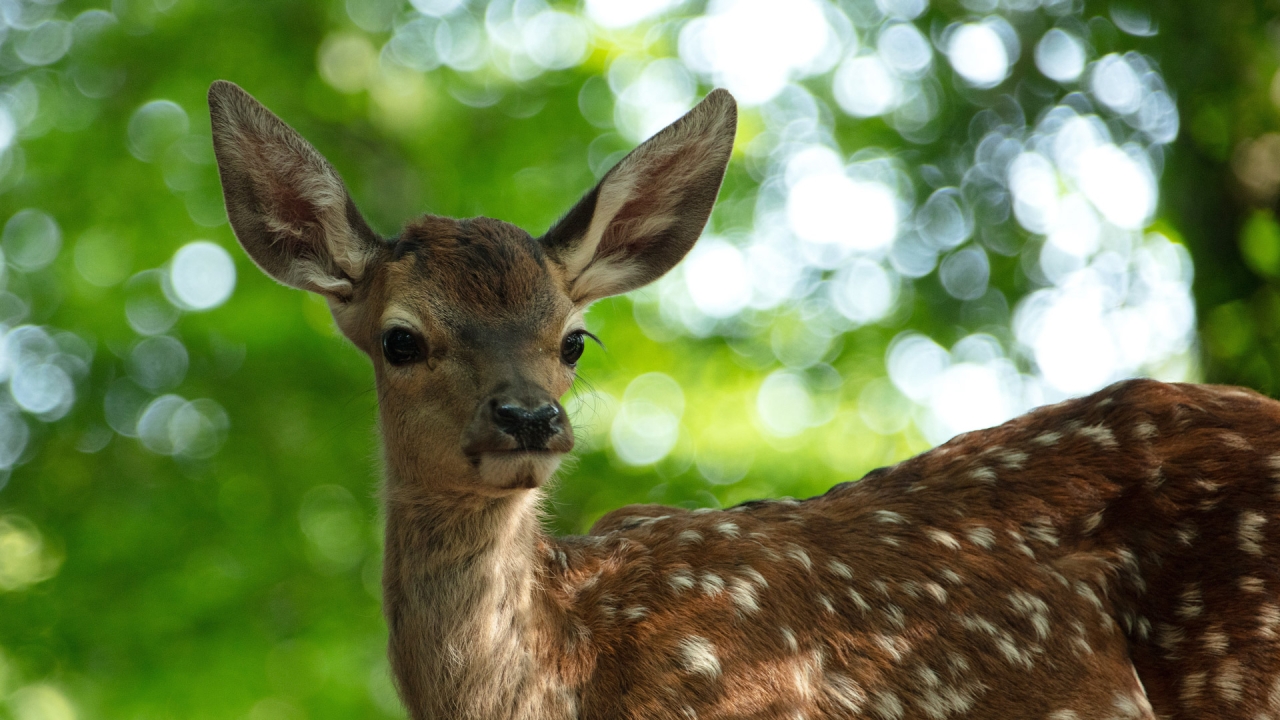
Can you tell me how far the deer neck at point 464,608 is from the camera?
268 centimetres

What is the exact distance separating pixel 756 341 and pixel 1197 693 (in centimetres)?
659

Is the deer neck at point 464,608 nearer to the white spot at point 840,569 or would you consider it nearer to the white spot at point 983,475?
the white spot at point 840,569

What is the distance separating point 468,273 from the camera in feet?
9.53

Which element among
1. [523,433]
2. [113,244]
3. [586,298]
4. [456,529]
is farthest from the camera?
[113,244]

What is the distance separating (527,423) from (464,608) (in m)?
0.54

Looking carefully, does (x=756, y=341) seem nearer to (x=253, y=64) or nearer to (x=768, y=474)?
(x=768, y=474)

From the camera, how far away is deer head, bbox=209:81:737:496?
2654mm

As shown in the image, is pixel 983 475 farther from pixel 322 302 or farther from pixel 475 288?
pixel 322 302

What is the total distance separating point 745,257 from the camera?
9633mm

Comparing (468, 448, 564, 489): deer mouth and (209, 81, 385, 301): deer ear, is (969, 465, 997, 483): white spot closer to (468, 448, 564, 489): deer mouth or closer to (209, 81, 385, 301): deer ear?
(468, 448, 564, 489): deer mouth

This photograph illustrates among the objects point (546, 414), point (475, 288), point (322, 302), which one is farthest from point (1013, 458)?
point (322, 302)

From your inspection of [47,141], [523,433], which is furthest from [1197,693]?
[47,141]

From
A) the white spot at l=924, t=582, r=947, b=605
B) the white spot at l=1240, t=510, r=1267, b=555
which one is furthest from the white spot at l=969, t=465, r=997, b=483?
the white spot at l=1240, t=510, r=1267, b=555

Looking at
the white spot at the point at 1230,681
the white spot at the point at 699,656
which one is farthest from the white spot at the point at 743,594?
the white spot at the point at 1230,681
